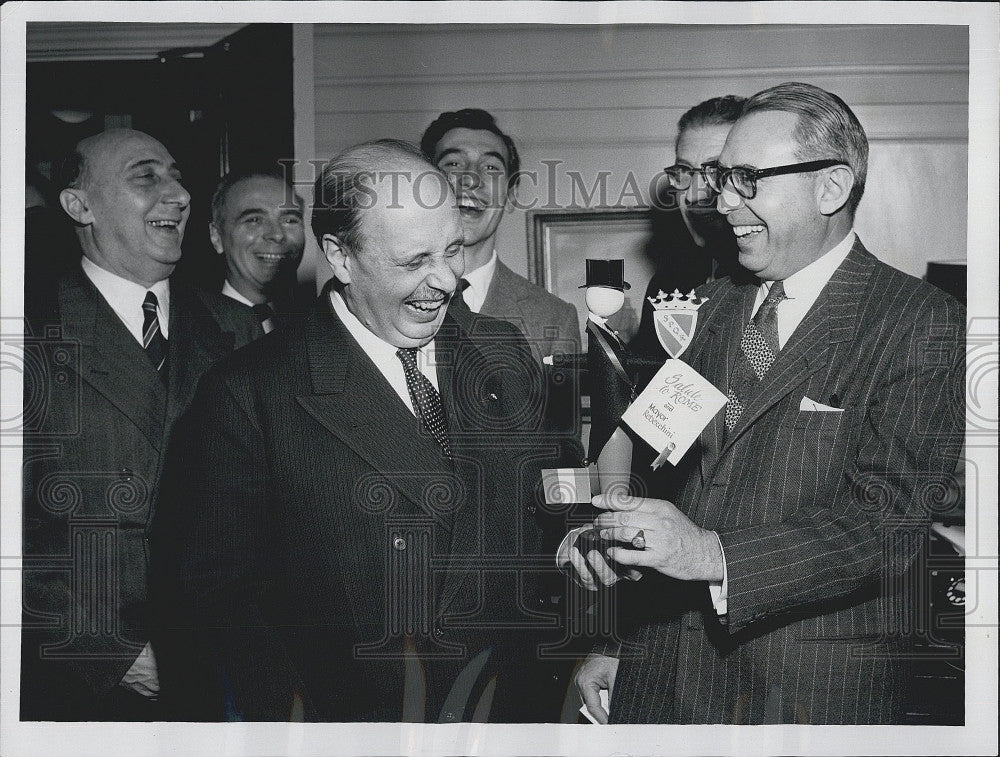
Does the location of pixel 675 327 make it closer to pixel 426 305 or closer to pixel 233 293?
pixel 426 305

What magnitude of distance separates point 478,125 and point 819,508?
3.89ft

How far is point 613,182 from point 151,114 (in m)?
1.11

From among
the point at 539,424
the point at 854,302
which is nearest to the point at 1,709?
the point at 539,424

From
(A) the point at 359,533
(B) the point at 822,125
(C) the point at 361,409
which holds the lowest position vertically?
(A) the point at 359,533

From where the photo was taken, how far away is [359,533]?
7.37 ft

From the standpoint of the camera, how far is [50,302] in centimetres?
233

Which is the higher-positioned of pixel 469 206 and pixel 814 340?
pixel 469 206

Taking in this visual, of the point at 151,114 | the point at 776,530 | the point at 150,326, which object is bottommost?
the point at 776,530

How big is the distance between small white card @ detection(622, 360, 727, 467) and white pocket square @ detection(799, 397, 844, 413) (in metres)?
0.18

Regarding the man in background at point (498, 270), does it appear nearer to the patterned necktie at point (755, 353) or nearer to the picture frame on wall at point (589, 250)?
the picture frame on wall at point (589, 250)

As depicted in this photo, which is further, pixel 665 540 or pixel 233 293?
pixel 233 293

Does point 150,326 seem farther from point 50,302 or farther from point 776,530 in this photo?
point 776,530

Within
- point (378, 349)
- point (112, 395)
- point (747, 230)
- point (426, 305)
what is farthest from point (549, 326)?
point (112, 395)

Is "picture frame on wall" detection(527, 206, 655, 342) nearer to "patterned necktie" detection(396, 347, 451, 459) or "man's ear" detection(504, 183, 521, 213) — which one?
"man's ear" detection(504, 183, 521, 213)
